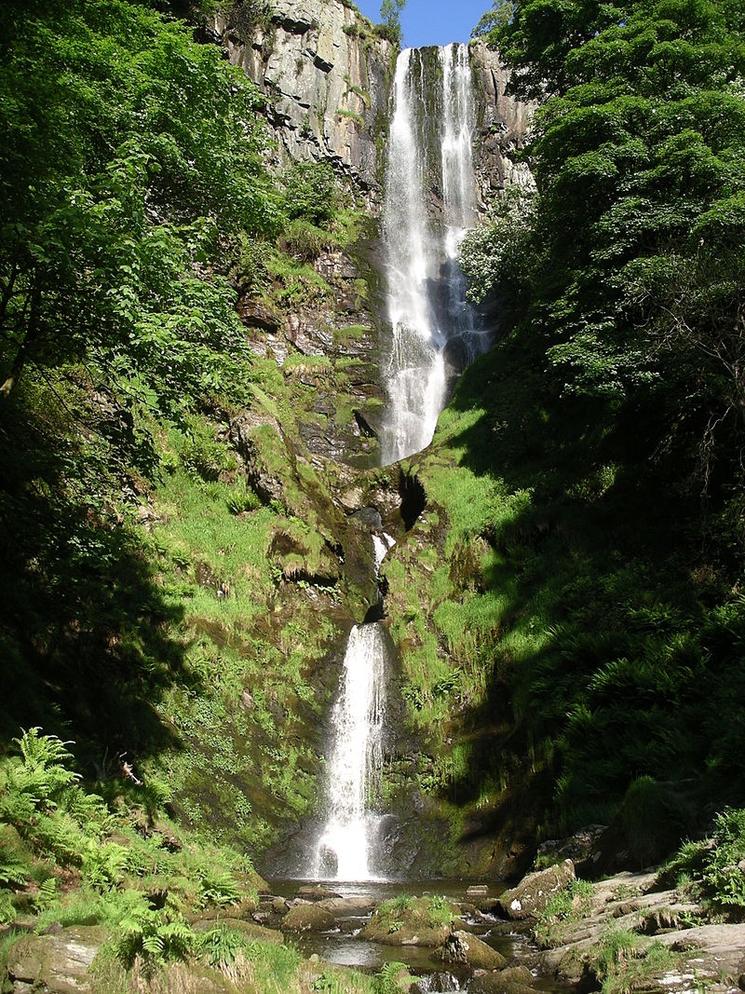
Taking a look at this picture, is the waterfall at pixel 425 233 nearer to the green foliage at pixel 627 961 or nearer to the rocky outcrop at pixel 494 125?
the rocky outcrop at pixel 494 125

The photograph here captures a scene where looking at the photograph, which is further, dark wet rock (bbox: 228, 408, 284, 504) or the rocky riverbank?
dark wet rock (bbox: 228, 408, 284, 504)

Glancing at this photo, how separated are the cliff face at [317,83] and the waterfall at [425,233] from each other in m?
1.51

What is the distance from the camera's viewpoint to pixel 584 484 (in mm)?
16984

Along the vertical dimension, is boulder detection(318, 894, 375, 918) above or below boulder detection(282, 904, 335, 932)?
above

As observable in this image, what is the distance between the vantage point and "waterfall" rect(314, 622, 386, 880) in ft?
43.8

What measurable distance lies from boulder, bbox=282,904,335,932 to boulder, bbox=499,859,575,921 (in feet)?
7.20

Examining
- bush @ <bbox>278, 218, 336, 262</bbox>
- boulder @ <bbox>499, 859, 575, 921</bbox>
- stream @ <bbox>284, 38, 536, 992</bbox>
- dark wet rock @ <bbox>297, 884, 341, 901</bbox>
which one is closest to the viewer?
stream @ <bbox>284, 38, 536, 992</bbox>

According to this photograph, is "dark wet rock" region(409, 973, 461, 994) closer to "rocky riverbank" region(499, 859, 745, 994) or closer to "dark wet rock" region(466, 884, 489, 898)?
"rocky riverbank" region(499, 859, 745, 994)

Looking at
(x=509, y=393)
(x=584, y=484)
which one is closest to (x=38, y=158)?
(x=584, y=484)

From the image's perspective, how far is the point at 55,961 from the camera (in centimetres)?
419

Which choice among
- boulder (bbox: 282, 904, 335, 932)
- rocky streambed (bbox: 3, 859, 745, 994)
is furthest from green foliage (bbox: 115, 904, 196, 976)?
boulder (bbox: 282, 904, 335, 932)

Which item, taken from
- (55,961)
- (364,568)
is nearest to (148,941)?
(55,961)

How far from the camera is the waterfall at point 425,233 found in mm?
28375

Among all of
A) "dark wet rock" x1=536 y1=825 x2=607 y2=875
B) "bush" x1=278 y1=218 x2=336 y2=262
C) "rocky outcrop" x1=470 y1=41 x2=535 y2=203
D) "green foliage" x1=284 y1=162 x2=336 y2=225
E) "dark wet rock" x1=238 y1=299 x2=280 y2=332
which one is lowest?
"dark wet rock" x1=536 y1=825 x2=607 y2=875
